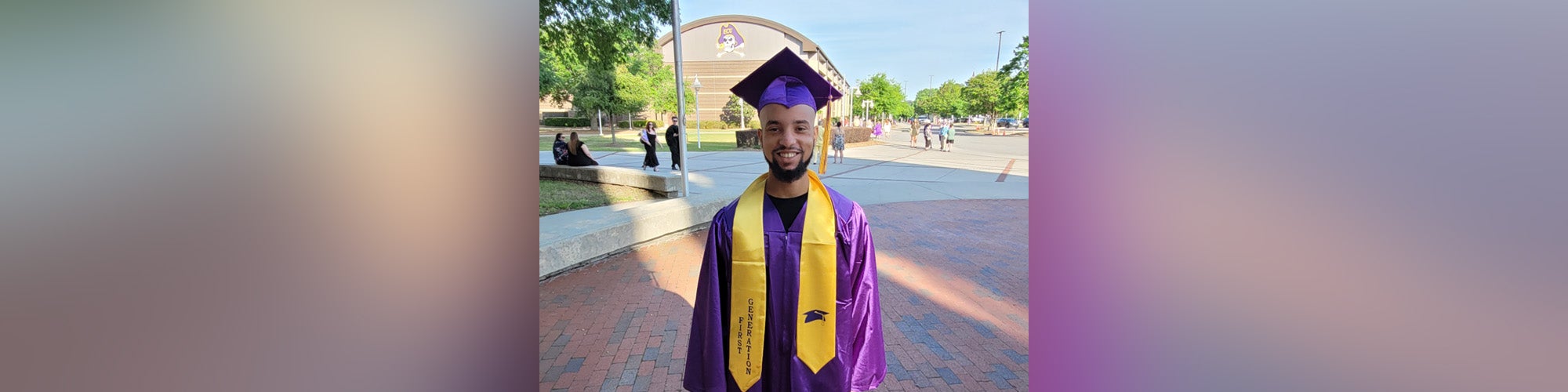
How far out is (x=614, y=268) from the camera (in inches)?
237

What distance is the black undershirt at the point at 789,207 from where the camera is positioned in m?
2.16

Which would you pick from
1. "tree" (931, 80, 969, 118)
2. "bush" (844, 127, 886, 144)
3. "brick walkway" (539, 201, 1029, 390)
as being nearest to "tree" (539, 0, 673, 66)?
"brick walkway" (539, 201, 1029, 390)

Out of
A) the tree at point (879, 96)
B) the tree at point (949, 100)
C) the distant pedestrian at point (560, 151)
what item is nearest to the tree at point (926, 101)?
the tree at point (949, 100)

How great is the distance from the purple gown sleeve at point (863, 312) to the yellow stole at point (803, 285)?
8 centimetres

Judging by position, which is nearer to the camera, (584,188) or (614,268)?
(614,268)

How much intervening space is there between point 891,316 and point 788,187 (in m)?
2.83

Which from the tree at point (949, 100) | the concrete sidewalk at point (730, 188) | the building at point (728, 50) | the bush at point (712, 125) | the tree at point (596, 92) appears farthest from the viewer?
the tree at point (949, 100)

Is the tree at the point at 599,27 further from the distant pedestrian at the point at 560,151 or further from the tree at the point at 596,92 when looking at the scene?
the tree at the point at 596,92

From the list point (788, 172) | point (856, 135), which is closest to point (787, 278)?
point (788, 172)

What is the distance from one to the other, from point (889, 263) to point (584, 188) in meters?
6.26
